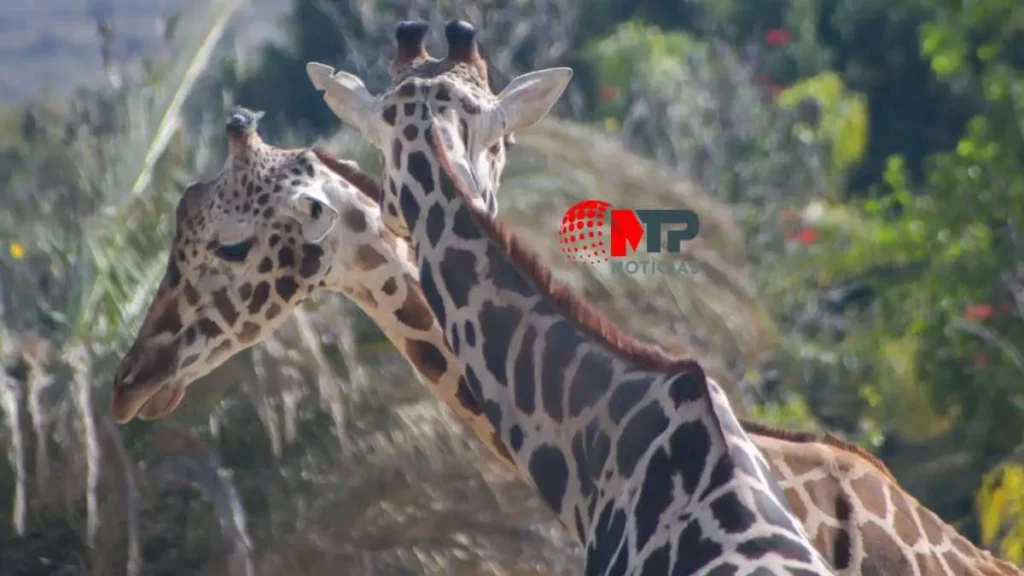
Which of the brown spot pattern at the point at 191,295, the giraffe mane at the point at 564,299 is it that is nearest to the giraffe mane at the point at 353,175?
the brown spot pattern at the point at 191,295

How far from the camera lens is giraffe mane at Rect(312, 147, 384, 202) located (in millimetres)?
5617

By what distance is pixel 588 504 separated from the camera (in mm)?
4336

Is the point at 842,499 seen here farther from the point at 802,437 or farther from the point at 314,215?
the point at 314,215

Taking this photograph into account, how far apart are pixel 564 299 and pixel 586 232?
12.1 feet

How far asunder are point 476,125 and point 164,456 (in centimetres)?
314

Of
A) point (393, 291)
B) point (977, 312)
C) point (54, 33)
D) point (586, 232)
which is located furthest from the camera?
point (54, 33)

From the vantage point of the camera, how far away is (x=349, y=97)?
5.22m

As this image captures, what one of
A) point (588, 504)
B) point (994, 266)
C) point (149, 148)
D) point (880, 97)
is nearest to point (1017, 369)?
point (994, 266)

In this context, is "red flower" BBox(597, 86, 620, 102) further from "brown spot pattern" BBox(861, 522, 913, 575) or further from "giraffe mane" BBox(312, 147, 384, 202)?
"brown spot pattern" BBox(861, 522, 913, 575)

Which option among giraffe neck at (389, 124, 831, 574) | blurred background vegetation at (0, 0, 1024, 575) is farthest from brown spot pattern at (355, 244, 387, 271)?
blurred background vegetation at (0, 0, 1024, 575)

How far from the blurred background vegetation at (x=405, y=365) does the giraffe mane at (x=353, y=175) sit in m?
2.02

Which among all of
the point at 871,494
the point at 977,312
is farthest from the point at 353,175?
the point at 977,312

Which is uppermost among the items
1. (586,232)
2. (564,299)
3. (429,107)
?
(429,107)

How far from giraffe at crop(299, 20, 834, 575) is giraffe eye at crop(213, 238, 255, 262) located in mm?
498
